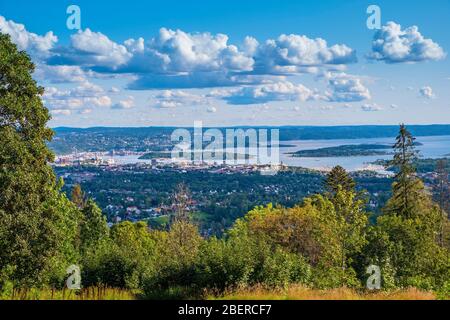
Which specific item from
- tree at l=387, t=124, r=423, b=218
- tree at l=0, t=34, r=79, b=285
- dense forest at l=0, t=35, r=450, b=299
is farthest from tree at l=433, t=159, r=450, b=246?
tree at l=0, t=34, r=79, b=285

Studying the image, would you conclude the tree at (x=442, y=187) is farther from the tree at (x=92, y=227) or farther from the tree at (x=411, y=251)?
the tree at (x=92, y=227)

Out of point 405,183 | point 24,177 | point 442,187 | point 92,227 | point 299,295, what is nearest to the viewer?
point 299,295

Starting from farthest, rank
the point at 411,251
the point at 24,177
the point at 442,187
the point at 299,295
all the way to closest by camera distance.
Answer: the point at 442,187 < the point at 411,251 < the point at 24,177 < the point at 299,295

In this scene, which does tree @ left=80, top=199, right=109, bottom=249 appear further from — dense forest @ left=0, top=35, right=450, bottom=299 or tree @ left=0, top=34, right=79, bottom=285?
tree @ left=0, top=34, right=79, bottom=285

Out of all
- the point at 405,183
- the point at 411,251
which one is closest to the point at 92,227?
the point at 405,183

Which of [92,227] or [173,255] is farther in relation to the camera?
[92,227]

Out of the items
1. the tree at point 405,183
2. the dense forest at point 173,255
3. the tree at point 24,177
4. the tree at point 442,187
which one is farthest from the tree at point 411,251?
the tree at point 442,187

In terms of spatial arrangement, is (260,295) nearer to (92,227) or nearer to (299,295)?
(299,295)
